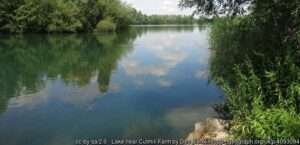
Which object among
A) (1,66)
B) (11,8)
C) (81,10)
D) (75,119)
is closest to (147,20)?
(81,10)

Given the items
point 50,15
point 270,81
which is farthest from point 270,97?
point 50,15

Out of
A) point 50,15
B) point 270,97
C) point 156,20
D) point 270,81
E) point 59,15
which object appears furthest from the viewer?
point 156,20

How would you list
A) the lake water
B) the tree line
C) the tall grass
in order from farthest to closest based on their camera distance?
the tree line < the lake water < the tall grass

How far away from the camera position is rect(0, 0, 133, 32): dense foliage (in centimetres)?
5197

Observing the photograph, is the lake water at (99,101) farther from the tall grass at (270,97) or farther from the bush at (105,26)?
the bush at (105,26)

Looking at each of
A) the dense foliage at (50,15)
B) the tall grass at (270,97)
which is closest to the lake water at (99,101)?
the tall grass at (270,97)

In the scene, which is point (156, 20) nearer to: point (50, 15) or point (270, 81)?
point (50, 15)

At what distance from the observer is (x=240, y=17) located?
314 inches

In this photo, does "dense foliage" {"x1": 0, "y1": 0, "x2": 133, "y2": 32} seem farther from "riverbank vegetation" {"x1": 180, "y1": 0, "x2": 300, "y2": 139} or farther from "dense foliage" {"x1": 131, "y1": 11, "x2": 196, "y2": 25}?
"dense foliage" {"x1": 131, "y1": 11, "x2": 196, "y2": 25}

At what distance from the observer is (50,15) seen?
55844 mm

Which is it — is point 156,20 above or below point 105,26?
above

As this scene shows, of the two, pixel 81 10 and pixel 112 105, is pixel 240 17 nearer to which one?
pixel 112 105

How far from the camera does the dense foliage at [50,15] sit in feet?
171

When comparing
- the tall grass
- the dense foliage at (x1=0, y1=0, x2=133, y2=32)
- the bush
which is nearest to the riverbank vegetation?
the tall grass
